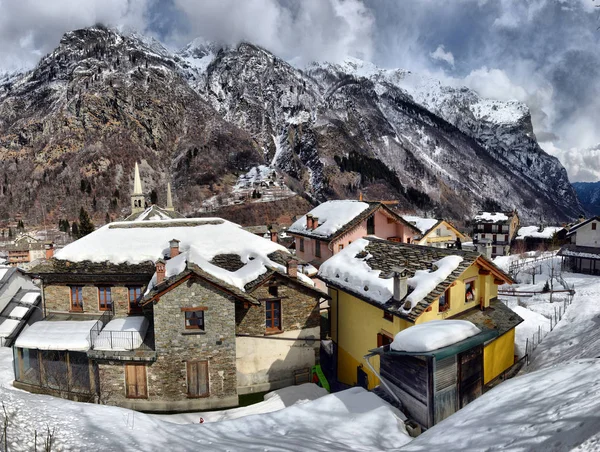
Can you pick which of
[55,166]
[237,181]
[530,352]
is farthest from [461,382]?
[55,166]

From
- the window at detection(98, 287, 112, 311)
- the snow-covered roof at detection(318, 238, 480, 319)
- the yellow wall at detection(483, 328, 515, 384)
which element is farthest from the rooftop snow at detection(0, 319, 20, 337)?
the yellow wall at detection(483, 328, 515, 384)

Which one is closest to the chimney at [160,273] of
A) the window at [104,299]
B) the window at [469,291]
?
the window at [104,299]

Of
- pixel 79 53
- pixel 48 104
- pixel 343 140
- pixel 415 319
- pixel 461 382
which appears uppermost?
pixel 79 53

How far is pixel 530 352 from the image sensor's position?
1789 centimetres

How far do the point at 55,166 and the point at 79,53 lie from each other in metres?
63.4

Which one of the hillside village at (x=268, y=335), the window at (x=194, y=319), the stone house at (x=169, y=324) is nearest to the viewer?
the hillside village at (x=268, y=335)

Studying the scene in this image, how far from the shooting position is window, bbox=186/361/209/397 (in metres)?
17.2

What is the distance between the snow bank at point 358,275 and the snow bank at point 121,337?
31.3ft

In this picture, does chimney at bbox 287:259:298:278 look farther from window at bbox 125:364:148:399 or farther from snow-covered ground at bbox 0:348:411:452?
snow-covered ground at bbox 0:348:411:452

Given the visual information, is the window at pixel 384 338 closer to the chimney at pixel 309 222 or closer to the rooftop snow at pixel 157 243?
the rooftop snow at pixel 157 243

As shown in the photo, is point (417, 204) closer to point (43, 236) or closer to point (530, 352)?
point (43, 236)

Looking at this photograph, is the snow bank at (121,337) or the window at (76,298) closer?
the snow bank at (121,337)

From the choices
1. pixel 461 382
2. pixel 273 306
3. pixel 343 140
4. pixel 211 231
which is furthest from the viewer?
pixel 343 140

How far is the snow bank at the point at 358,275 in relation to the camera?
1588 cm
